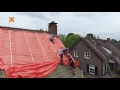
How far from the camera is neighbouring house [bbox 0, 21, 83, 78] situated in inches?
295

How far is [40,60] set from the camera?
9203 mm

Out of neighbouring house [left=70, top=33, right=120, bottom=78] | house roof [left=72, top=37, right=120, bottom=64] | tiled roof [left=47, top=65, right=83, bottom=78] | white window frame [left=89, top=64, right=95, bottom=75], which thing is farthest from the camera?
white window frame [left=89, top=64, right=95, bottom=75]

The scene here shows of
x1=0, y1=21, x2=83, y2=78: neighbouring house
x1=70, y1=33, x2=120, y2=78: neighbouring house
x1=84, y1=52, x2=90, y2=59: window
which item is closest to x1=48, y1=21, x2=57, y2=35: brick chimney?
x1=0, y1=21, x2=83, y2=78: neighbouring house

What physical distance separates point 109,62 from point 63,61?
2066 centimetres

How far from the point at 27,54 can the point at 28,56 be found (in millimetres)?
197

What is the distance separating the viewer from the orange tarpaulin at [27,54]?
7523 millimetres

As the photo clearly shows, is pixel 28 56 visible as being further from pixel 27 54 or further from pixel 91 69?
pixel 91 69

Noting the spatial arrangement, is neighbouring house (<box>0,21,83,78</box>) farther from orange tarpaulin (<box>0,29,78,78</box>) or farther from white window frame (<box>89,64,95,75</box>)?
white window frame (<box>89,64,95,75</box>)

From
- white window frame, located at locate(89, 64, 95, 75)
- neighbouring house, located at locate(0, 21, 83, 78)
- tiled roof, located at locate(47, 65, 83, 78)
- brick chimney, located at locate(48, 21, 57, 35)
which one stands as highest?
brick chimney, located at locate(48, 21, 57, 35)

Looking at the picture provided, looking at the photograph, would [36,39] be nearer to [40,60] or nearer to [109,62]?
[40,60]

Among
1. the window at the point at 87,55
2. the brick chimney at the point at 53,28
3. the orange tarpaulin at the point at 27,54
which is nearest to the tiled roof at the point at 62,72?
the orange tarpaulin at the point at 27,54

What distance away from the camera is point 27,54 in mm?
9258

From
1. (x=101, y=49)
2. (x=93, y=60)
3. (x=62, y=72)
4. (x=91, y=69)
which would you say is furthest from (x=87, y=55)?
(x=62, y=72)

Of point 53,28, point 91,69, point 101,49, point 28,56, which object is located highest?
point 53,28
